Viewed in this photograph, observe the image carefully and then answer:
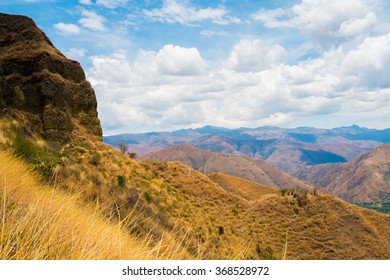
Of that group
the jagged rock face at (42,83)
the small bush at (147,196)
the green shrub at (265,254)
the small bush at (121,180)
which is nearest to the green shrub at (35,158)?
the jagged rock face at (42,83)

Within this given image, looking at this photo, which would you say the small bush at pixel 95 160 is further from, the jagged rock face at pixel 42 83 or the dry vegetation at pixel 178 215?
the jagged rock face at pixel 42 83

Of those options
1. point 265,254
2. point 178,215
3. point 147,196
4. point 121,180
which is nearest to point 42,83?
point 121,180

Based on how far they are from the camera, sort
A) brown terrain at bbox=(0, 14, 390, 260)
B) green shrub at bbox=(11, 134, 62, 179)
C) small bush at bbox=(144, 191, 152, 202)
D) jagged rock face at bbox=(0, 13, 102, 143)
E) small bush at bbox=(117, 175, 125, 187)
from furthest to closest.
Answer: small bush at bbox=(144, 191, 152, 202)
small bush at bbox=(117, 175, 125, 187)
jagged rock face at bbox=(0, 13, 102, 143)
green shrub at bbox=(11, 134, 62, 179)
brown terrain at bbox=(0, 14, 390, 260)

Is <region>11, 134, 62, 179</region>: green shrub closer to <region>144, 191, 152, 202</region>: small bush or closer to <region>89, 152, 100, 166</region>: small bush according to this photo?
<region>89, 152, 100, 166</region>: small bush

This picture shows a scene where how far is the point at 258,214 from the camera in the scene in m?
41.3

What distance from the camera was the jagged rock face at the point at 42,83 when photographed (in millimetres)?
19859

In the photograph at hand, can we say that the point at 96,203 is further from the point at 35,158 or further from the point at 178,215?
the point at 178,215

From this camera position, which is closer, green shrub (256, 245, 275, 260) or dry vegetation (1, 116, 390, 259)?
dry vegetation (1, 116, 390, 259)

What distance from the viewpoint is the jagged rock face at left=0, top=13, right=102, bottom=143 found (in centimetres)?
1986

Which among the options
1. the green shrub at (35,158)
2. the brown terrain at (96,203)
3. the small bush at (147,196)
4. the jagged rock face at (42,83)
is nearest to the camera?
the brown terrain at (96,203)

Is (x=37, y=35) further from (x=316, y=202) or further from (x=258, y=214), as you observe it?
(x=316, y=202)

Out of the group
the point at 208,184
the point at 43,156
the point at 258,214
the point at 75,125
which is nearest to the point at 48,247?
the point at 43,156

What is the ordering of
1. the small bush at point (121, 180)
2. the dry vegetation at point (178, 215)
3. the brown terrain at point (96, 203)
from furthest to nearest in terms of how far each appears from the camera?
the small bush at point (121, 180) < the brown terrain at point (96, 203) < the dry vegetation at point (178, 215)

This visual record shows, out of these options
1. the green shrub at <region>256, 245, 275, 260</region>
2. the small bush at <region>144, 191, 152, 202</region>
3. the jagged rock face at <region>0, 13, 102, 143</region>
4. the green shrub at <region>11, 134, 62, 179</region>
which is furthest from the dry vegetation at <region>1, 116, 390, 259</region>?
the jagged rock face at <region>0, 13, 102, 143</region>
